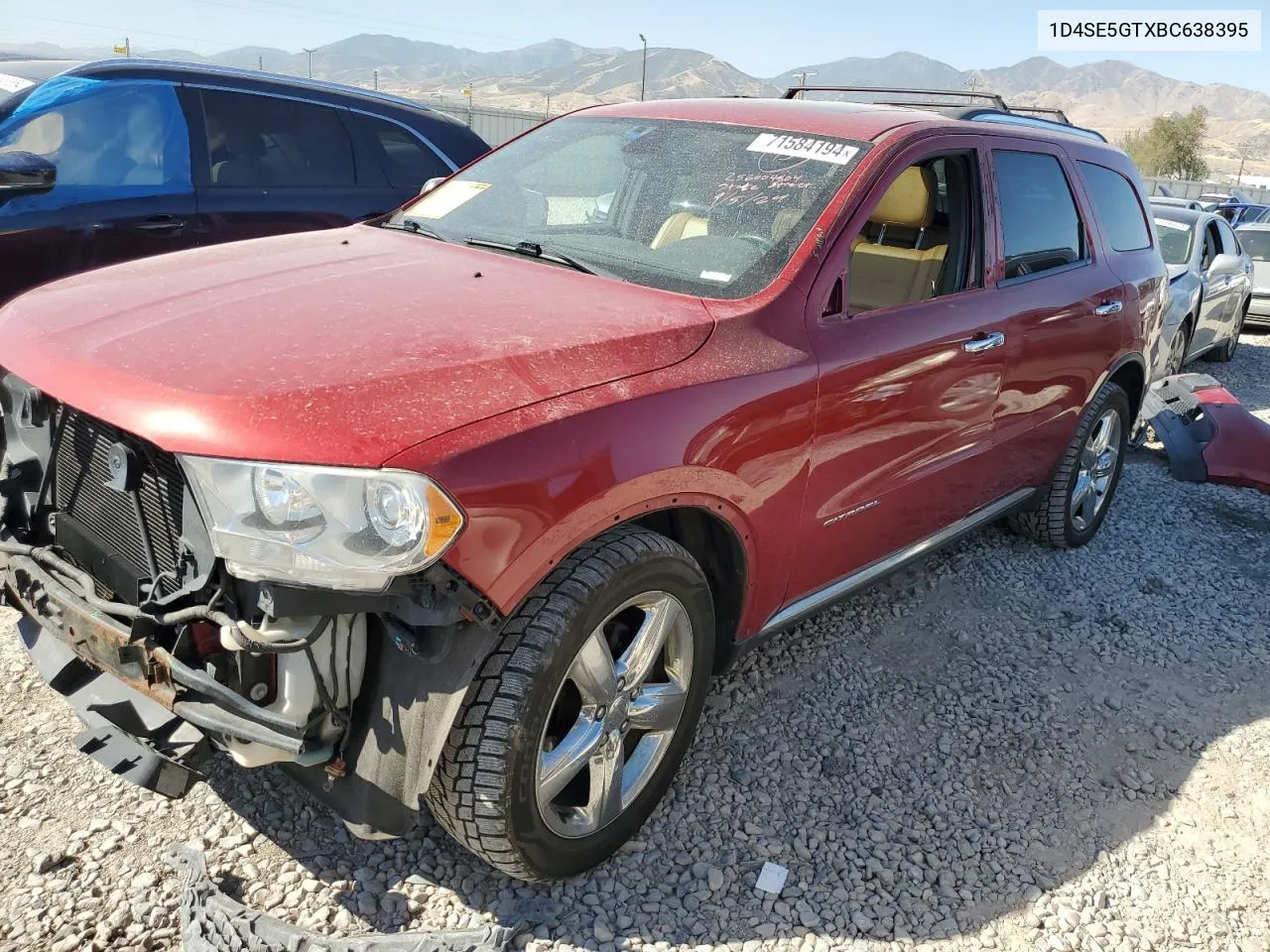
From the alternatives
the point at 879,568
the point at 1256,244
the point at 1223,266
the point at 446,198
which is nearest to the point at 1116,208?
the point at 879,568

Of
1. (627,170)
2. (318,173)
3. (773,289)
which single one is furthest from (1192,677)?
(318,173)

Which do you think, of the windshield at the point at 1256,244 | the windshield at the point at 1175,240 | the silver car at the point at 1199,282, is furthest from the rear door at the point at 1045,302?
the windshield at the point at 1256,244

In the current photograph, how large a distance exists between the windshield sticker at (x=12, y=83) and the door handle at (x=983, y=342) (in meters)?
4.41

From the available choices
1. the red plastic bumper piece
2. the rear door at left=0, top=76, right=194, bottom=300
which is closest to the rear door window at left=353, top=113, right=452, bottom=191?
the rear door at left=0, top=76, right=194, bottom=300

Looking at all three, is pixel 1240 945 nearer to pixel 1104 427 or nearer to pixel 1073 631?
pixel 1073 631

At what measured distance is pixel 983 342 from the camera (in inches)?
136

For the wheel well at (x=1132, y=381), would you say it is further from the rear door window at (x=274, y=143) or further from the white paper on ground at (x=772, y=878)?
the rear door window at (x=274, y=143)

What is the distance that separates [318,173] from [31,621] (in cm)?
362

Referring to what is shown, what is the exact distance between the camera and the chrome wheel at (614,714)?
2.35 metres

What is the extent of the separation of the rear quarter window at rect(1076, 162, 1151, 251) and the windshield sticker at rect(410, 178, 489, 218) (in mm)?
2635

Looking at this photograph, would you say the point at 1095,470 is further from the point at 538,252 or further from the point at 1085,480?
the point at 538,252

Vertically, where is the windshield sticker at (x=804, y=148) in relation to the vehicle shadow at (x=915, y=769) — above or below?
above

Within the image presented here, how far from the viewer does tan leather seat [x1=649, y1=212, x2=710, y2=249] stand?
3004mm

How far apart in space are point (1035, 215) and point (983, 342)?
0.82 meters
